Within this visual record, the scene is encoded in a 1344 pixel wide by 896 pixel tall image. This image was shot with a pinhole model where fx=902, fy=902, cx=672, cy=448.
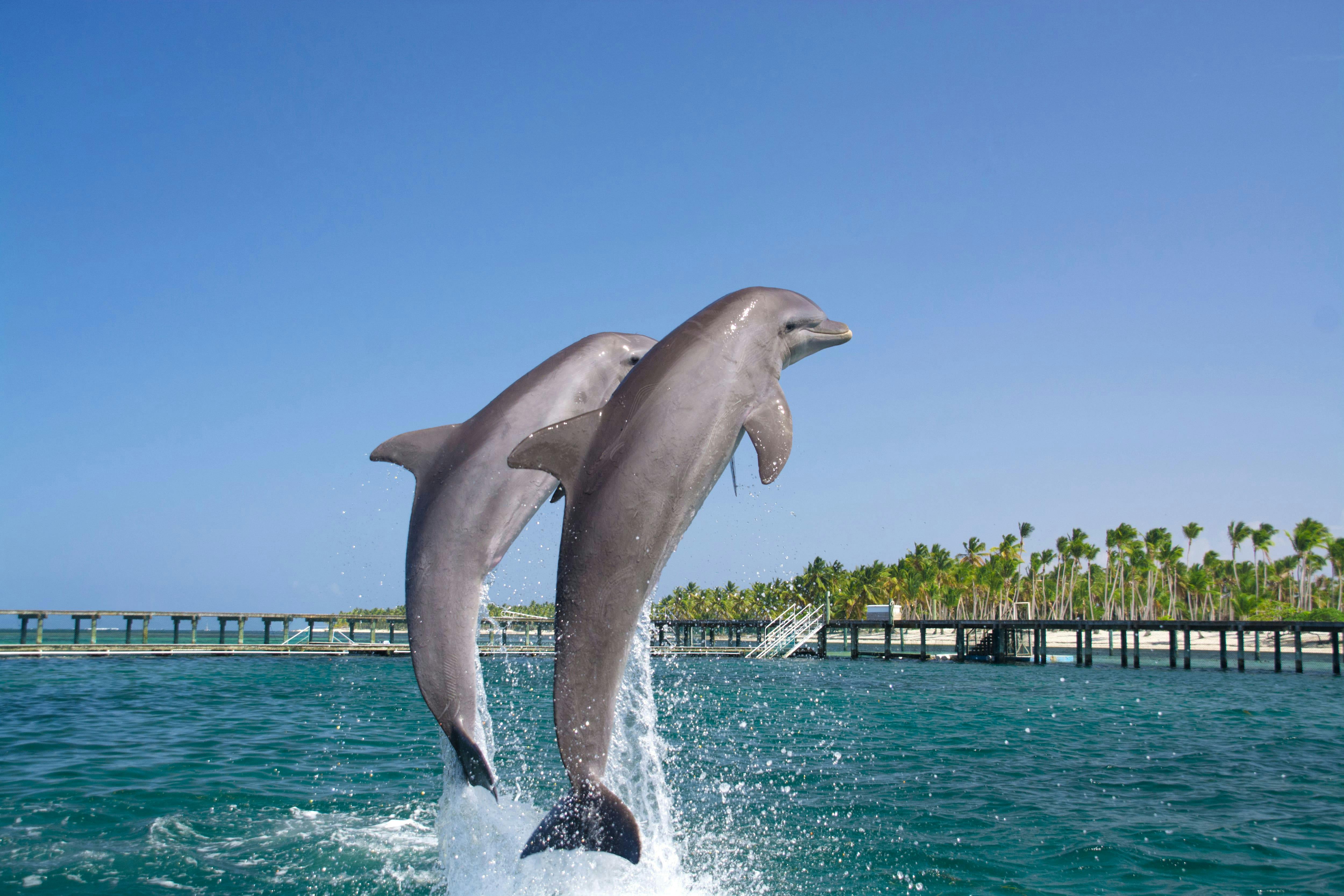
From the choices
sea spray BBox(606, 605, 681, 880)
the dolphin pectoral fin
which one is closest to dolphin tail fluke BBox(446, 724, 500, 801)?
sea spray BBox(606, 605, 681, 880)

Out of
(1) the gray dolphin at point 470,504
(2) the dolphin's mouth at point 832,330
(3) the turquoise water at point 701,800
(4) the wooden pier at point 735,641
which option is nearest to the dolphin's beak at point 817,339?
(2) the dolphin's mouth at point 832,330

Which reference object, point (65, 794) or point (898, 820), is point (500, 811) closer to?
point (898, 820)

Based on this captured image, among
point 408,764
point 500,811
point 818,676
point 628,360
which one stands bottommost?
point 818,676

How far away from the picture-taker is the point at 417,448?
5.41 metres

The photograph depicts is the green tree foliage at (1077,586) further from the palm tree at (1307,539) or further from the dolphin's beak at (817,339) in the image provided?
the dolphin's beak at (817,339)

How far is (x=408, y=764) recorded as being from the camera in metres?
14.3

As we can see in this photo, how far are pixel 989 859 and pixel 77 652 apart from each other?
4822 centimetres

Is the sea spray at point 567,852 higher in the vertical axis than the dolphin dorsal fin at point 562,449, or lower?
lower

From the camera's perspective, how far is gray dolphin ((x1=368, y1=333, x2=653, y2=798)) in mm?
4887

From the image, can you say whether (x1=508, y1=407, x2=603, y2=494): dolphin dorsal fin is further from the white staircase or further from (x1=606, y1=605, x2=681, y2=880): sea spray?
the white staircase

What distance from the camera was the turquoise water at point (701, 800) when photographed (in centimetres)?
785

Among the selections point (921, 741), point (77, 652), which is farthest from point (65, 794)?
point (77, 652)

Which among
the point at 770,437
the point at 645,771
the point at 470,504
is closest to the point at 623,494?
the point at 770,437

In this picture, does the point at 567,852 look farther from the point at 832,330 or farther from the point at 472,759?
the point at 832,330
